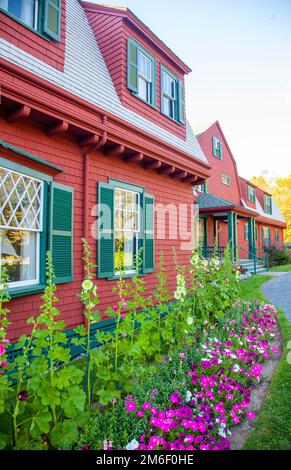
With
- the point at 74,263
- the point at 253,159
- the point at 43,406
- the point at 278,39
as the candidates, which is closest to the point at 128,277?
the point at 74,263

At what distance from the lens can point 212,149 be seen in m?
16.4

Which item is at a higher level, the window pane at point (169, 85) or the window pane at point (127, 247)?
the window pane at point (169, 85)

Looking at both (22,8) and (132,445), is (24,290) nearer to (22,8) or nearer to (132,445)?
(132,445)

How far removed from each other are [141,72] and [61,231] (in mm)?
4450

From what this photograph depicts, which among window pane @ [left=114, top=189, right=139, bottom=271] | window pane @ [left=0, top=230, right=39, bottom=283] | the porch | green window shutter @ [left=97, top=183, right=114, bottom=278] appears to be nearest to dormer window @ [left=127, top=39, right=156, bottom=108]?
window pane @ [left=114, top=189, right=139, bottom=271]

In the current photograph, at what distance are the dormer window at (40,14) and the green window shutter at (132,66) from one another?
1.67m

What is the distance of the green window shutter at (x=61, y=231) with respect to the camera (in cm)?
445

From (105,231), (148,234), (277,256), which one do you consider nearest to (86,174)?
(105,231)

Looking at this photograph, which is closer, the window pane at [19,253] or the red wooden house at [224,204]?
the window pane at [19,253]

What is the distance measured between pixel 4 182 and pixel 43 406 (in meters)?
2.85

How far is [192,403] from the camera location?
9.19 feet

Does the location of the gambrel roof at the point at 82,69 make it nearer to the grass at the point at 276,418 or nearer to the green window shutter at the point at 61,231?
the green window shutter at the point at 61,231

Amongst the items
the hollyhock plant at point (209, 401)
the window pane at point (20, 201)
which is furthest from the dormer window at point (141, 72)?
the hollyhock plant at point (209, 401)

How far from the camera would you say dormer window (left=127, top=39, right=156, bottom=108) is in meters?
6.14
